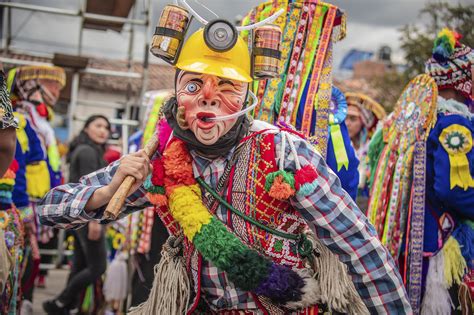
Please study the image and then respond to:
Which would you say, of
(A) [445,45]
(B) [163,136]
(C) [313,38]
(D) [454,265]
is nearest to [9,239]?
(B) [163,136]

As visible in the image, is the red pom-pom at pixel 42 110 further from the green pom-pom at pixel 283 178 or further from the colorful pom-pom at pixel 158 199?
the green pom-pom at pixel 283 178

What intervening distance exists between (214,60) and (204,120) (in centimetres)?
22

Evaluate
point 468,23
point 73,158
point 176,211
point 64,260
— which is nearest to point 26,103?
point 73,158

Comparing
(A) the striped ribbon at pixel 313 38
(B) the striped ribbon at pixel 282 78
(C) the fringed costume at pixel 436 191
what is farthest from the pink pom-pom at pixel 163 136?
(C) the fringed costume at pixel 436 191

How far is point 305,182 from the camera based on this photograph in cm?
242

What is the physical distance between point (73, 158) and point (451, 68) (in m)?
3.60

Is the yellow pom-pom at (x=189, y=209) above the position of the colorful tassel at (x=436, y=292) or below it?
above

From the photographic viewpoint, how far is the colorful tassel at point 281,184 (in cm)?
239

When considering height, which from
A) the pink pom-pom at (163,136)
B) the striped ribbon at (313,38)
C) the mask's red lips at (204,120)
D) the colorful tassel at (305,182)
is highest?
the striped ribbon at (313,38)

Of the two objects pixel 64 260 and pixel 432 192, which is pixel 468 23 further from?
pixel 432 192

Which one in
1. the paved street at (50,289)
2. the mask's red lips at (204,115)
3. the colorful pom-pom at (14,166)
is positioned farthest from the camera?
the paved street at (50,289)

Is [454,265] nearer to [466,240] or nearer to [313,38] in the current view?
[466,240]

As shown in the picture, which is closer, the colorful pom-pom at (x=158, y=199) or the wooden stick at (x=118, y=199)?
the wooden stick at (x=118, y=199)

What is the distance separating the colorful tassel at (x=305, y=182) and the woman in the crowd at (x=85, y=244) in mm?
4038
